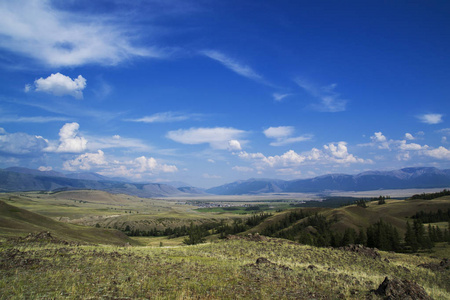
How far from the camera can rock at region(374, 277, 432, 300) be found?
1549 centimetres

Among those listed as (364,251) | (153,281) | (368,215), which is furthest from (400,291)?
(368,215)

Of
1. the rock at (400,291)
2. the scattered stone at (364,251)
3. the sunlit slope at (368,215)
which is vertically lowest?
the sunlit slope at (368,215)

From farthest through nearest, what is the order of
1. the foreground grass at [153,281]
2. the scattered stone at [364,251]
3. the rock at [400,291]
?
the scattered stone at [364,251] < the rock at [400,291] < the foreground grass at [153,281]

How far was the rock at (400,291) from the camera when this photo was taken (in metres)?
15.5

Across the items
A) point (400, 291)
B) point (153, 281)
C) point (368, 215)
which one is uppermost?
point (153, 281)

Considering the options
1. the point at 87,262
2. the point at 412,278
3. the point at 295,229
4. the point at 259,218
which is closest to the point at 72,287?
the point at 87,262

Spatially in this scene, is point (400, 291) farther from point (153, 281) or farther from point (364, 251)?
point (364, 251)

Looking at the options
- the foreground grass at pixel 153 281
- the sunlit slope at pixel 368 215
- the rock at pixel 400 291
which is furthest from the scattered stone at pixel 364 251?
the sunlit slope at pixel 368 215

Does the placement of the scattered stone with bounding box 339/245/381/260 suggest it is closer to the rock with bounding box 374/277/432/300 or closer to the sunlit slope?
the rock with bounding box 374/277/432/300

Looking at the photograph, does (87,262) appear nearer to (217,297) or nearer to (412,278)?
(217,297)

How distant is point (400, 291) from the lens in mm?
16016

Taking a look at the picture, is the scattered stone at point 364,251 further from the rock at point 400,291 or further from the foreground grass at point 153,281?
the rock at point 400,291

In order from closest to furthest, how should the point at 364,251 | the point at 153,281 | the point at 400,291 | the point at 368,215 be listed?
the point at 400,291
the point at 153,281
the point at 364,251
the point at 368,215

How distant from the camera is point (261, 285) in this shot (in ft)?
58.5
